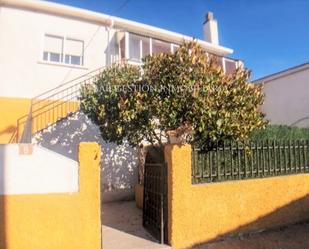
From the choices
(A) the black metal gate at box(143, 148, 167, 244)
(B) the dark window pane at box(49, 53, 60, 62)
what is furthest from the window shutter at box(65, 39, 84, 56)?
(A) the black metal gate at box(143, 148, 167, 244)

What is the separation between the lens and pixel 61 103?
12.0 metres

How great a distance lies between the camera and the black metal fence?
6.88 meters

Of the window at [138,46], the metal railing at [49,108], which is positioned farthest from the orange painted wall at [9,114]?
the window at [138,46]

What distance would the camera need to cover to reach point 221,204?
6.70 metres

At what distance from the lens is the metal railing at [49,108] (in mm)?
11323

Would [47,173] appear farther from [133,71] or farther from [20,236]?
[133,71]

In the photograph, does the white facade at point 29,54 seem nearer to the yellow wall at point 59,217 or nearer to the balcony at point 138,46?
the balcony at point 138,46

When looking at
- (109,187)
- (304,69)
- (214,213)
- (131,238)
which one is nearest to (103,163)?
(109,187)

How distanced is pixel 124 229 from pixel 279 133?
5360 mm

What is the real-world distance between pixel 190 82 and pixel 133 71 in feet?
9.59

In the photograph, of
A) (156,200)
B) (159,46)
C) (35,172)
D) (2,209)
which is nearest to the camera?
(2,209)

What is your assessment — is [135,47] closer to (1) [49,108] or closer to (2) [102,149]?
(1) [49,108]

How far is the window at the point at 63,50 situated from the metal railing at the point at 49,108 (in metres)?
1.20

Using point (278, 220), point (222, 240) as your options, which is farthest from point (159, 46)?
point (222, 240)
